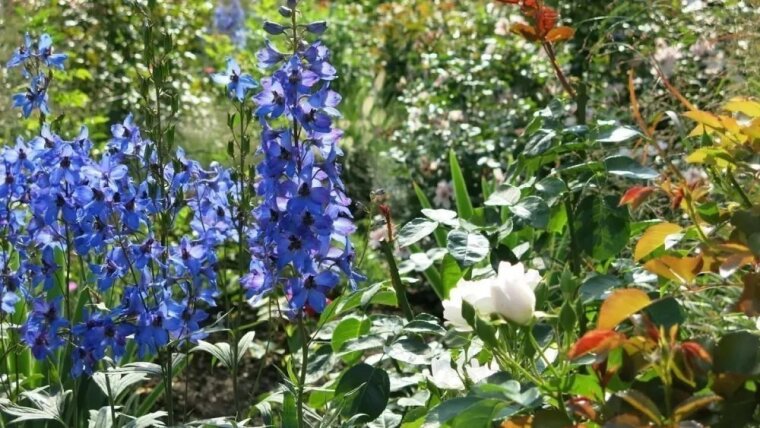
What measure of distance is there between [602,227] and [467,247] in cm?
32

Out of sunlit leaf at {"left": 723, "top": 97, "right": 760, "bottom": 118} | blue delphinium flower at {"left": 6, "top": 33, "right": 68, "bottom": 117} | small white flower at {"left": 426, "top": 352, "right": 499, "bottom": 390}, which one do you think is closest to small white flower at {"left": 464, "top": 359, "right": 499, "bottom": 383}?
small white flower at {"left": 426, "top": 352, "right": 499, "bottom": 390}

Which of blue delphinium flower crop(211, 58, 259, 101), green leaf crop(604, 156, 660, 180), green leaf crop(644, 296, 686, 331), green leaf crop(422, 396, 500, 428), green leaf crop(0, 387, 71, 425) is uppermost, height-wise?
blue delphinium flower crop(211, 58, 259, 101)

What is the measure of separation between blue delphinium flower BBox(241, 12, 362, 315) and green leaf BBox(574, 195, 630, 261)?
1.69ft

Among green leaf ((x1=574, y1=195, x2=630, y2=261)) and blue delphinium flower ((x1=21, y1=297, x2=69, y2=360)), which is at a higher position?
green leaf ((x1=574, y1=195, x2=630, y2=261))

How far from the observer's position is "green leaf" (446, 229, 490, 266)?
2006mm

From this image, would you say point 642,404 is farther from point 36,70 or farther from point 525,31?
point 36,70

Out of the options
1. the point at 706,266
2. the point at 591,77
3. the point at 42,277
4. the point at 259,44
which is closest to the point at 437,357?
the point at 706,266

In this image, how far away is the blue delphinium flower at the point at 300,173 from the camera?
6.17 feet

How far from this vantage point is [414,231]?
2.08 metres

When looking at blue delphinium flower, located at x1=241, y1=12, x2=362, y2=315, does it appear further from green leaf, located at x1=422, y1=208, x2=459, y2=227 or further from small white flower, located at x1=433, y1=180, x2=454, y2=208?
small white flower, located at x1=433, y1=180, x2=454, y2=208

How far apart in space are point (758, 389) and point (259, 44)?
6050 mm

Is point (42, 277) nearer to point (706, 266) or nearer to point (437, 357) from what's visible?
point (437, 357)

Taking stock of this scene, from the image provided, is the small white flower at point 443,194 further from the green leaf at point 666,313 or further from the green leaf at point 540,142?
the green leaf at point 666,313

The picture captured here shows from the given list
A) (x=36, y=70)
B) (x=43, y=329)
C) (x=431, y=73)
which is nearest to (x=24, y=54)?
(x=36, y=70)
